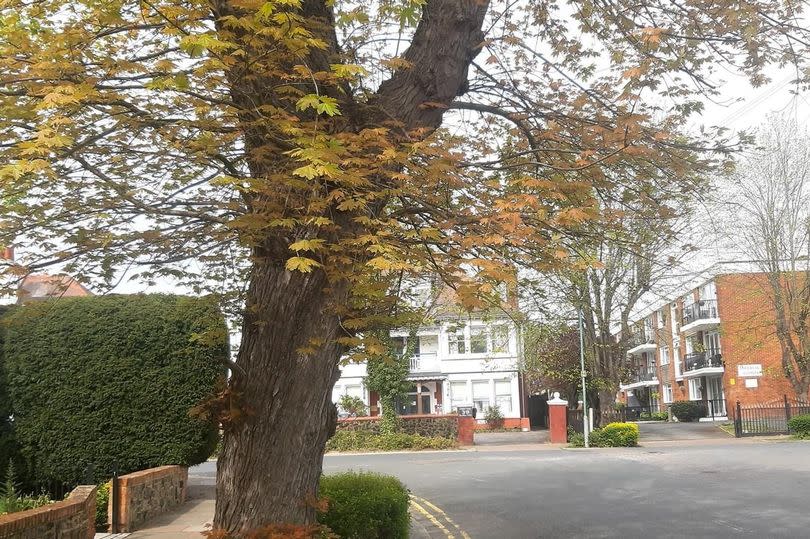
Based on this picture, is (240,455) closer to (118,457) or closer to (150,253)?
(150,253)

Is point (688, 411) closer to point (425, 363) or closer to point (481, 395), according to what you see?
point (481, 395)

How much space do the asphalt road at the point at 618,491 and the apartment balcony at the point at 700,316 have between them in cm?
2048

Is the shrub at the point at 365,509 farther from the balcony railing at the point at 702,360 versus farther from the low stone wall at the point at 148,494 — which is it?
the balcony railing at the point at 702,360

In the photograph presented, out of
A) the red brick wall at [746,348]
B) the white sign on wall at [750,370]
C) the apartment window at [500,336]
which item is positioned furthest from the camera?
the white sign on wall at [750,370]

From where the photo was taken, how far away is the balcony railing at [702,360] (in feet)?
149

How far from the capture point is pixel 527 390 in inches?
1984

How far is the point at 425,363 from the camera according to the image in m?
50.3

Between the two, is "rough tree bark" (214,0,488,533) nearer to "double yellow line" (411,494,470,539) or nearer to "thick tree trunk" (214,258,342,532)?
"thick tree trunk" (214,258,342,532)

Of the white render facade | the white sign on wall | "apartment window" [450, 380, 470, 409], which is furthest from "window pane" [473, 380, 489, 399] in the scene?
the white sign on wall

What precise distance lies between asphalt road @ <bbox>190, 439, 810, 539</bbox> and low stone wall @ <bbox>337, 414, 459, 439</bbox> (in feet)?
23.7

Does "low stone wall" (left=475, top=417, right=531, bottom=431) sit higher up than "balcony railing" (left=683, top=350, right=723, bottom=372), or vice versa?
"balcony railing" (left=683, top=350, right=723, bottom=372)

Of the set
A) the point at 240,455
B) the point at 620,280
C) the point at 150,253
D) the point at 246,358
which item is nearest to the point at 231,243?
the point at 150,253

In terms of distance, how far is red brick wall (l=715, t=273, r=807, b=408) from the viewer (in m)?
35.9

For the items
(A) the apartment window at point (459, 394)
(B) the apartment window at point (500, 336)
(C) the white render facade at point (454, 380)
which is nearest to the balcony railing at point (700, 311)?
(C) the white render facade at point (454, 380)
